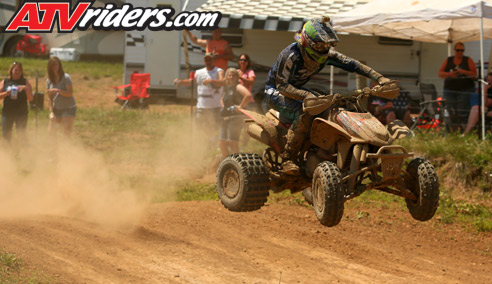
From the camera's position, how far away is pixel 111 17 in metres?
22.2

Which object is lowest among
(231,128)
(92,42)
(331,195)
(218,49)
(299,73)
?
(331,195)

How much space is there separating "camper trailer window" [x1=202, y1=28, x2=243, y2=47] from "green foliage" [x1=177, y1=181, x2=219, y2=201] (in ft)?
22.7

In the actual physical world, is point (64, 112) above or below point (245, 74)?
below

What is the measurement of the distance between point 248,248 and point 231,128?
14.3ft

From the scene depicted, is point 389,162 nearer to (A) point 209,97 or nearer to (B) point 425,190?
(B) point 425,190

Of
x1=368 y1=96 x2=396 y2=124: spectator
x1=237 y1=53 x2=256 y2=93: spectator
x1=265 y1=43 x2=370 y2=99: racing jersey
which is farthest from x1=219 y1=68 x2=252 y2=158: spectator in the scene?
x1=265 y1=43 x2=370 y2=99: racing jersey

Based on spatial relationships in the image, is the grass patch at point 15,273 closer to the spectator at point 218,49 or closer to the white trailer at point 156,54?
the spectator at point 218,49

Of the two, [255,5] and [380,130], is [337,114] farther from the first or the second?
[255,5]

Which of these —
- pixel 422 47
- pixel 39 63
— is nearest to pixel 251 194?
pixel 422 47

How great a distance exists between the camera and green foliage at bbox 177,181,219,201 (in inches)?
Result: 490

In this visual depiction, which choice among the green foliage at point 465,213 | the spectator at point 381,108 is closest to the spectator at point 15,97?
the spectator at point 381,108

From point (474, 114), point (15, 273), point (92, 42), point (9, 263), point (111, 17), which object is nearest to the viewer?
point (15, 273)

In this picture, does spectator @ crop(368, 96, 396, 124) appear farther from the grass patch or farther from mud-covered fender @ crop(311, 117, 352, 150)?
the grass patch

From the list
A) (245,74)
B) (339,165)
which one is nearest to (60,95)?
(245,74)
